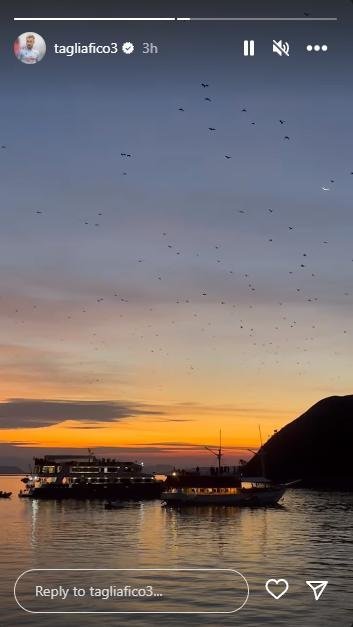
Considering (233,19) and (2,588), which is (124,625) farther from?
(233,19)

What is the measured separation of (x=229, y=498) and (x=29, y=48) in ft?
469

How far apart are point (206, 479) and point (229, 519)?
3284cm

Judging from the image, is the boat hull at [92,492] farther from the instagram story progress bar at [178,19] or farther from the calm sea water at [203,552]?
the instagram story progress bar at [178,19]

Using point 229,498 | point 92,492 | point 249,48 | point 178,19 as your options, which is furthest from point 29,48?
point 92,492

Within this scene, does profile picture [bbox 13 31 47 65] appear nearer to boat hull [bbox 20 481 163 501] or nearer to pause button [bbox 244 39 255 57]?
pause button [bbox 244 39 255 57]

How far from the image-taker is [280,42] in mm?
11609

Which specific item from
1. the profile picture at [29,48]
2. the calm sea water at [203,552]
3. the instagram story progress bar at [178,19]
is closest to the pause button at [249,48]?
the instagram story progress bar at [178,19]

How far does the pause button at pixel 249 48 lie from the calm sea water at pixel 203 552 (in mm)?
13114

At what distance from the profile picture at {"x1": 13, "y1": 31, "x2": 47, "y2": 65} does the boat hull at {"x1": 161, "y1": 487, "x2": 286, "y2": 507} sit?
142511 millimetres

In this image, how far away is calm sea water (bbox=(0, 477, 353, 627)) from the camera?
104 feet

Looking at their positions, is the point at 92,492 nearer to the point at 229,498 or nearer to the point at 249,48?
the point at 229,498

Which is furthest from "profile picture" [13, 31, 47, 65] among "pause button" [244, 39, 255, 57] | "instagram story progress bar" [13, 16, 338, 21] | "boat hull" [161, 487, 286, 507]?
"boat hull" [161, 487, 286, 507]

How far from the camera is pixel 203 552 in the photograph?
68.8 metres

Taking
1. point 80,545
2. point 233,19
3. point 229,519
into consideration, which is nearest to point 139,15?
point 233,19
